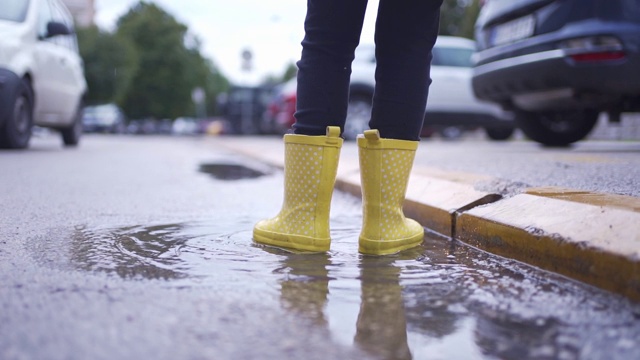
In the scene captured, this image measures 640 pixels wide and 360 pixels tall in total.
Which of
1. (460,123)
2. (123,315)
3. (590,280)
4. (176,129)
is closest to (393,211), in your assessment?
(590,280)

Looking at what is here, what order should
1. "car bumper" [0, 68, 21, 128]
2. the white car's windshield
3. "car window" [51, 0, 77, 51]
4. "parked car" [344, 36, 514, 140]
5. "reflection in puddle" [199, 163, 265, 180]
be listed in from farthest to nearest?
1. "parked car" [344, 36, 514, 140]
2. "car window" [51, 0, 77, 51]
3. the white car's windshield
4. "car bumper" [0, 68, 21, 128]
5. "reflection in puddle" [199, 163, 265, 180]

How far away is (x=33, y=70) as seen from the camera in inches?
285

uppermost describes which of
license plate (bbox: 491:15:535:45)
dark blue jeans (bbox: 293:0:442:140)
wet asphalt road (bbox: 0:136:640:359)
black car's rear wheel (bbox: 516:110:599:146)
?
license plate (bbox: 491:15:535:45)

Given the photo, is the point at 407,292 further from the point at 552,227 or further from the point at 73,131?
the point at 73,131

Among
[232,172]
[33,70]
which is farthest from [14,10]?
[232,172]

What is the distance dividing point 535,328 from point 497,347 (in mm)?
150

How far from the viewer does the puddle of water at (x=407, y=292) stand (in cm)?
130

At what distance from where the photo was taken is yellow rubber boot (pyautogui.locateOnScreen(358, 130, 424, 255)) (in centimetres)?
218

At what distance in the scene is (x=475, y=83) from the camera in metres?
6.54

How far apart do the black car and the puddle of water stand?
10.7 feet

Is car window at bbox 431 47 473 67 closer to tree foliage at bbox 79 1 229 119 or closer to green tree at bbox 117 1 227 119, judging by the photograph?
tree foliage at bbox 79 1 229 119

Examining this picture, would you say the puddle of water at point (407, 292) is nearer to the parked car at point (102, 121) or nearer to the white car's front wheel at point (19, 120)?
the white car's front wheel at point (19, 120)

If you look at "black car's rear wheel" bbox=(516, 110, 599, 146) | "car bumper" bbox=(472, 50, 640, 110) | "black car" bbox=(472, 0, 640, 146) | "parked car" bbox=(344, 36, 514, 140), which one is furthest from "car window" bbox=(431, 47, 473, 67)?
"car bumper" bbox=(472, 50, 640, 110)

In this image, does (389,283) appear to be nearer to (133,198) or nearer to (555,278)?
(555,278)
